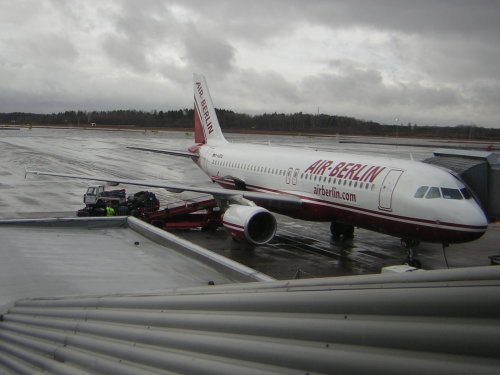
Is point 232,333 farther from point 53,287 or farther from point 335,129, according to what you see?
point 335,129

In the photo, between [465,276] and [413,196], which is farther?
[413,196]

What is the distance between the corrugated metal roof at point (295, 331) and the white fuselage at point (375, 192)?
10657 millimetres

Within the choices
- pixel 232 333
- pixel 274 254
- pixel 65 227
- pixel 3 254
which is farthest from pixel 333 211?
pixel 232 333

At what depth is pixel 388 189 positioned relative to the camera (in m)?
14.5

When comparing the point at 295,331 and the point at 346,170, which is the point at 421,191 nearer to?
the point at 346,170

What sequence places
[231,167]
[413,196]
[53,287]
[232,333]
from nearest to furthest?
[232,333], [53,287], [413,196], [231,167]

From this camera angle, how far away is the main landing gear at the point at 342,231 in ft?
62.0

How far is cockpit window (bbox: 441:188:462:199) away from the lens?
13656 millimetres

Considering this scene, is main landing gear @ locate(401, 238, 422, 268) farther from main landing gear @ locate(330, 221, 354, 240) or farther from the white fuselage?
main landing gear @ locate(330, 221, 354, 240)

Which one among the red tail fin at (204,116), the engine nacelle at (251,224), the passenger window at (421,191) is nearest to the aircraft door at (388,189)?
the passenger window at (421,191)

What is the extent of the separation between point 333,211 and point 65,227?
931 centimetres

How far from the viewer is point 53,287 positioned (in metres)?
6.13

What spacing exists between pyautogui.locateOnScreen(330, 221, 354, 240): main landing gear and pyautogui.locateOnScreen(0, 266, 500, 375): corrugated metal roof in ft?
49.2

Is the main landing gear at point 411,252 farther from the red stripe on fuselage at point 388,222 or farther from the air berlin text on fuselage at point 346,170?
the air berlin text on fuselage at point 346,170
